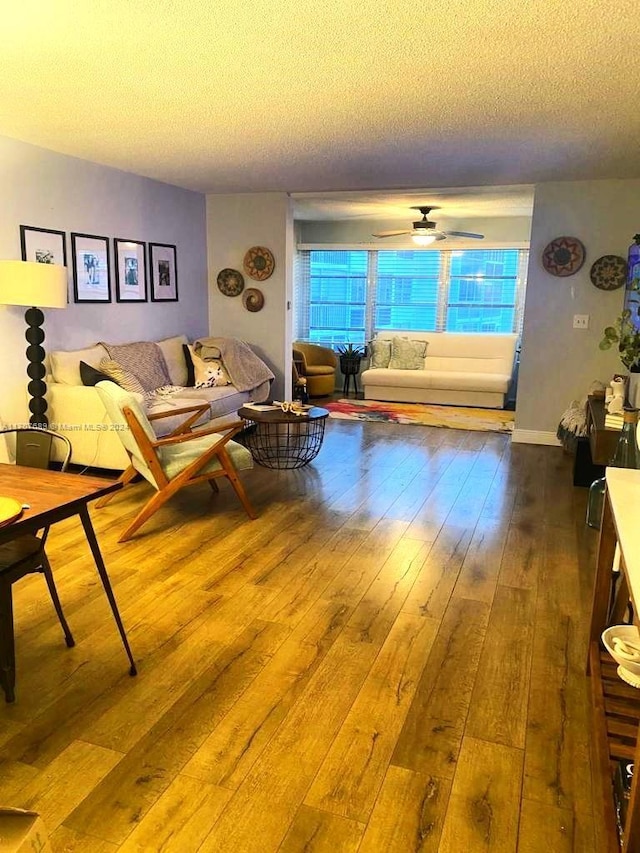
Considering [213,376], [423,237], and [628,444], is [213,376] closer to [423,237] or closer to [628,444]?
[423,237]

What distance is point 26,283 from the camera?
379 centimetres

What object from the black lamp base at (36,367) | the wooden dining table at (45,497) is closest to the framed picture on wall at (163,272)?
the black lamp base at (36,367)

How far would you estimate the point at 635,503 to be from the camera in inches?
66.1

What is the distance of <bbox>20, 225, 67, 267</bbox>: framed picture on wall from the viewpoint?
431cm

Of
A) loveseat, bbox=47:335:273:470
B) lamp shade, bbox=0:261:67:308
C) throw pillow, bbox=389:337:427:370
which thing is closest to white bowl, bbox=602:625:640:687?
loveseat, bbox=47:335:273:470

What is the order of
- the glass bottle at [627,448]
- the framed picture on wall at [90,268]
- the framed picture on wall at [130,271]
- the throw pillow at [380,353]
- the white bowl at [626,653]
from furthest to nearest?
1. the throw pillow at [380,353]
2. the framed picture on wall at [130,271]
3. the framed picture on wall at [90,268]
4. the glass bottle at [627,448]
5. the white bowl at [626,653]

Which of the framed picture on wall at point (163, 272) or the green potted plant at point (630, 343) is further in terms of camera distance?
the framed picture on wall at point (163, 272)

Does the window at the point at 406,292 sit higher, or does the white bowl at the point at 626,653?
the window at the point at 406,292

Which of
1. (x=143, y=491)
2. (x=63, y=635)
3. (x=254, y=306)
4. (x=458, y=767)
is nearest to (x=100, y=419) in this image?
(x=143, y=491)

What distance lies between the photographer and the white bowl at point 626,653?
4.58ft

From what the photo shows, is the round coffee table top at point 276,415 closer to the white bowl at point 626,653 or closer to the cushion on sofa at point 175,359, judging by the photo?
the cushion on sofa at point 175,359

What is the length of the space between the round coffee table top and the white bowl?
9.07ft

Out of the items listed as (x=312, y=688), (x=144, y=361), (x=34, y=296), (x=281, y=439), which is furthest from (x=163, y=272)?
(x=312, y=688)

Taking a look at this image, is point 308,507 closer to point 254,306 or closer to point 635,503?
point 635,503
